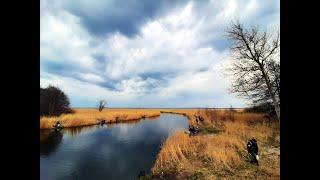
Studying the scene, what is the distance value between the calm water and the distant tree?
162 centimetres

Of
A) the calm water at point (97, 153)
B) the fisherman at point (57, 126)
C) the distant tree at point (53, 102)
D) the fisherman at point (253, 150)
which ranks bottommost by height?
the calm water at point (97, 153)

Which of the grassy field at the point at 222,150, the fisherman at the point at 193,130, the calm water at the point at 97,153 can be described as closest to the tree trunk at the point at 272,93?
the grassy field at the point at 222,150

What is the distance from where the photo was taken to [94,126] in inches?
443

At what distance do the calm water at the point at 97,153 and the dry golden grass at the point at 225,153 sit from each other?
66 cm

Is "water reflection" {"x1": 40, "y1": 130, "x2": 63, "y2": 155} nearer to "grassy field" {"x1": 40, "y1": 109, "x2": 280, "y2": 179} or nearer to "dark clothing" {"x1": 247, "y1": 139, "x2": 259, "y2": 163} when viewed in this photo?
"grassy field" {"x1": 40, "y1": 109, "x2": 280, "y2": 179}

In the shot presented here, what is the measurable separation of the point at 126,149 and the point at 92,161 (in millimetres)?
1337

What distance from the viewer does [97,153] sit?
8180 mm

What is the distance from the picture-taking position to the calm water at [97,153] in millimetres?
6789

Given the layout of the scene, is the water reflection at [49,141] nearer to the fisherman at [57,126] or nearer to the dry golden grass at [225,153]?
the fisherman at [57,126]

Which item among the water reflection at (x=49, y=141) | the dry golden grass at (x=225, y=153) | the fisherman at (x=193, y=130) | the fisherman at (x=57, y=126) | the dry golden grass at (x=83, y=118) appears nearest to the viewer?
the dry golden grass at (x=225, y=153)

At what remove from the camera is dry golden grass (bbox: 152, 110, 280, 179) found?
569cm

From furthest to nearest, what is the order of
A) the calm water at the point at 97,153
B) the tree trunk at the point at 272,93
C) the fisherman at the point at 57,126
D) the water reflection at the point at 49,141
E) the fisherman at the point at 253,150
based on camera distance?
the fisherman at the point at 57,126 < the water reflection at the point at 49,141 < the tree trunk at the point at 272,93 < the calm water at the point at 97,153 < the fisherman at the point at 253,150
